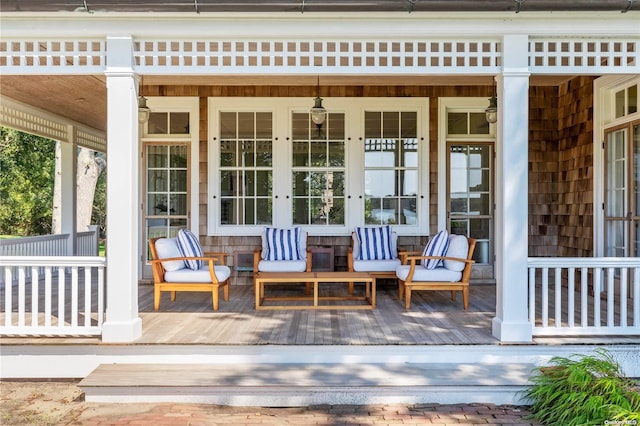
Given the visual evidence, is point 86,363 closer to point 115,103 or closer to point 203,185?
point 115,103

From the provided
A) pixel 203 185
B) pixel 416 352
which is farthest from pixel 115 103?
pixel 416 352

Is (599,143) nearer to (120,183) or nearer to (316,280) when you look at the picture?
(316,280)

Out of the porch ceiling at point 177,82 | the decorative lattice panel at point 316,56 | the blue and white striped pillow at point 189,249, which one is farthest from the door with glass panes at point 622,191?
the blue and white striped pillow at point 189,249

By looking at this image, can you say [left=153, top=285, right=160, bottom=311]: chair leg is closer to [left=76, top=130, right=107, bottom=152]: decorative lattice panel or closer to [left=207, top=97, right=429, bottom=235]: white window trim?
[left=207, top=97, right=429, bottom=235]: white window trim

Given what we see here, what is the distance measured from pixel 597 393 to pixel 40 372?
173 inches

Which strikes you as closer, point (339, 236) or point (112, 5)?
point (112, 5)

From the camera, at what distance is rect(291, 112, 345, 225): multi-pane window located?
22.8ft

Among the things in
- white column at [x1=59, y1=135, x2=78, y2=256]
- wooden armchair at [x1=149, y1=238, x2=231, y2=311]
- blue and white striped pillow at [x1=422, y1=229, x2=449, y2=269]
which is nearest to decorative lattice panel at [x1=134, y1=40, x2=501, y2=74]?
wooden armchair at [x1=149, y1=238, x2=231, y2=311]

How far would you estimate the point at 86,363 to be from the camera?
3943 millimetres

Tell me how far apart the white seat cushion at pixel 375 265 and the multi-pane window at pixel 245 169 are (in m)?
1.72

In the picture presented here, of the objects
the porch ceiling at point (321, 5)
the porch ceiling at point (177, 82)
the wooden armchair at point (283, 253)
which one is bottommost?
the wooden armchair at point (283, 253)

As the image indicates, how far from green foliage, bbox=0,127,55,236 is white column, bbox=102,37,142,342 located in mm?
15248

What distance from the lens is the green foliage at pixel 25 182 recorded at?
16672 mm

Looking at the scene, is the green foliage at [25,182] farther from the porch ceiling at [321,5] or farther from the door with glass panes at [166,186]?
the porch ceiling at [321,5]
